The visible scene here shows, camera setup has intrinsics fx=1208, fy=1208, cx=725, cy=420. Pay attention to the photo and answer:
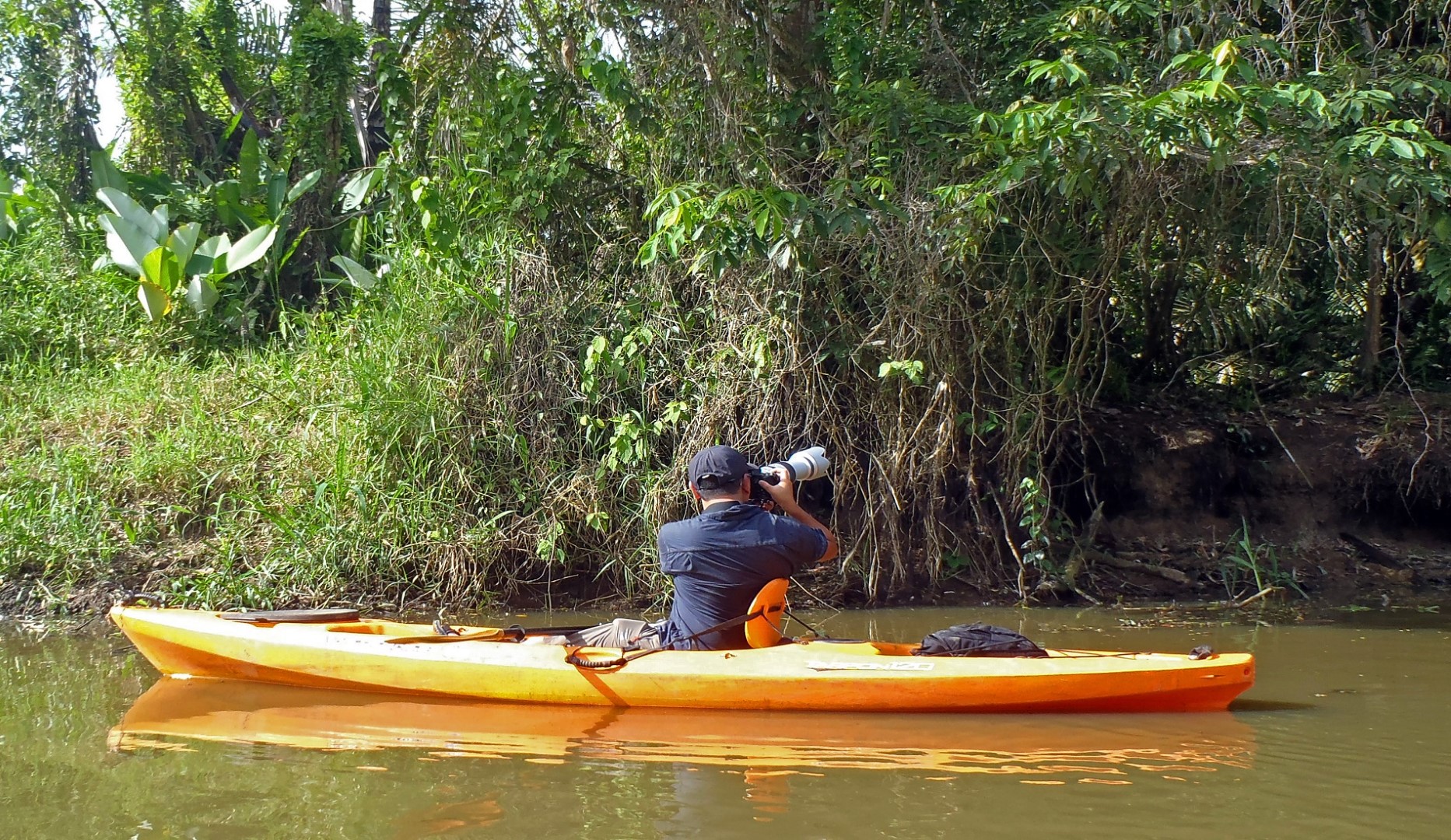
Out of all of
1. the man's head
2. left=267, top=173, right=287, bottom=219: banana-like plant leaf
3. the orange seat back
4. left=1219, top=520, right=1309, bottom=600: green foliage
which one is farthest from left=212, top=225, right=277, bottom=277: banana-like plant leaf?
left=1219, top=520, right=1309, bottom=600: green foliage

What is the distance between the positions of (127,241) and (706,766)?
257 inches

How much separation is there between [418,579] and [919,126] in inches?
141

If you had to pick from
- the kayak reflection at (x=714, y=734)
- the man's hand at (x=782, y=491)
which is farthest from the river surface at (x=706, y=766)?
the man's hand at (x=782, y=491)

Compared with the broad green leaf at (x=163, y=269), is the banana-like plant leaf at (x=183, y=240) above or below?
above

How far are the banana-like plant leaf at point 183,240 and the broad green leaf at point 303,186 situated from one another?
0.79m

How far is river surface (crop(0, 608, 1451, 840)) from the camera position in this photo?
10.6 feet

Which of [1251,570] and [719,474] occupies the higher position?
[719,474]

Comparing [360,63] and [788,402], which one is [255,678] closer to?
[788,402]

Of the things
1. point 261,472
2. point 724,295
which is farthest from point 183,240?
point 724,295

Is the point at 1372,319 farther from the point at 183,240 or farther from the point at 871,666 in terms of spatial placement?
the point at 183,240

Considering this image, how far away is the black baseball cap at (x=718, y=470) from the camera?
14.6 feet

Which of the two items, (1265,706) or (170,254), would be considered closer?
(1265,706)

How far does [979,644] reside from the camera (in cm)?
450

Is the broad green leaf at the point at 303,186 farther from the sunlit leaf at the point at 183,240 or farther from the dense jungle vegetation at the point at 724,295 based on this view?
the dense jungle vegetation at the point at 724,295
